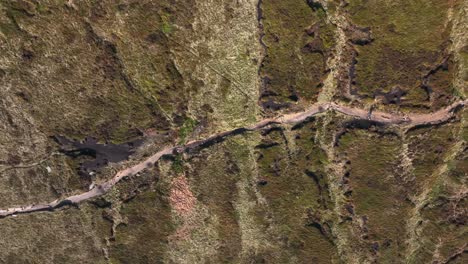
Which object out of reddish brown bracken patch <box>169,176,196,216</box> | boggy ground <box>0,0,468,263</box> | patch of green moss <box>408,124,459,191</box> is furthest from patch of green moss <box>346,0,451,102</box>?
reddish brown bracken patch <box>169,176,196,216</box>

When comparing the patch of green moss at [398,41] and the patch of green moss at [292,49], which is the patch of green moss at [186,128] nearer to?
the patch of green moss at [292,49]

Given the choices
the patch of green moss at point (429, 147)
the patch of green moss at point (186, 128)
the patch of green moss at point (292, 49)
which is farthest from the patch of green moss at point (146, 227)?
the patch of green moss at point (429, 147)

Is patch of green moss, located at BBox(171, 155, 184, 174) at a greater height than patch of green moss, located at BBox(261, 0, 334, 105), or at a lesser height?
lesser

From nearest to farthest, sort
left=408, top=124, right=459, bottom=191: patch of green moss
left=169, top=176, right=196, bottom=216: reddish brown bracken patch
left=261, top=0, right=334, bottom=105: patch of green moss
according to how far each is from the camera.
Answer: left=261, top=0, right=334, bottom=105: patch of green moss, left=408, top=124, right=459, bottom=191: patch of green moss, left=169, top=176, right=196, bottom=216: reddish brown bracken patch

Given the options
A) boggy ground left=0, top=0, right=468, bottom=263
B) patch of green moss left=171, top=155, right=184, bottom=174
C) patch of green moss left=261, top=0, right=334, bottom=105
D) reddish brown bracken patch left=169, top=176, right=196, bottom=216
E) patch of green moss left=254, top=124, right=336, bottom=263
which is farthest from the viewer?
reddish brown bracken patch left=169, top=176, right=196, bottom=216

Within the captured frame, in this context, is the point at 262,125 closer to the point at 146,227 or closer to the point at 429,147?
the point at 146,227

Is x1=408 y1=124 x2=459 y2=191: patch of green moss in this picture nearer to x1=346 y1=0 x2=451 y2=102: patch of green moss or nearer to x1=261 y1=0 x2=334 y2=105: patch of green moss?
x1=346 y1=0 x2=451 y2=102: patch of green moss
